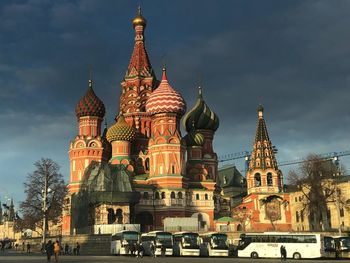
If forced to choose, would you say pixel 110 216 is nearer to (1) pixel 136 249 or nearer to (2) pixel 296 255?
(1) pixel 136 249

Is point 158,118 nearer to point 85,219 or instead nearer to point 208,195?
point 208,195

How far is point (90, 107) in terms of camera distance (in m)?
70.9

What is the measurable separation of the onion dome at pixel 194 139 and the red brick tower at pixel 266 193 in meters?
8.69

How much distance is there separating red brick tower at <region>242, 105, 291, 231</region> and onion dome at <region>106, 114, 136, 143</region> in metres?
18.9

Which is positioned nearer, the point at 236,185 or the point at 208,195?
the point at 208,195

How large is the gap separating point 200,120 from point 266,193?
49.4ft

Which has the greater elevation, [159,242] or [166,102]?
[166,102]

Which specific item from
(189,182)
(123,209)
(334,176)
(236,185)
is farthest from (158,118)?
(236,185)

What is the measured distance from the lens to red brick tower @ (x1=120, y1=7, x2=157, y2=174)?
2884 inches

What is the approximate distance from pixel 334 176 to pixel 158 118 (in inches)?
955

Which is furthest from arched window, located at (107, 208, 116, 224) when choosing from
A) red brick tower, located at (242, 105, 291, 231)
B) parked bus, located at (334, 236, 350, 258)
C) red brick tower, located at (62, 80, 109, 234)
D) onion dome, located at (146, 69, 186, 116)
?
parked bus, located at (334, 236, 350, 258)

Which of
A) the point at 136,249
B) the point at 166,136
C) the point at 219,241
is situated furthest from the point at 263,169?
the point at 136,249

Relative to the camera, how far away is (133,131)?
71188 millimetres

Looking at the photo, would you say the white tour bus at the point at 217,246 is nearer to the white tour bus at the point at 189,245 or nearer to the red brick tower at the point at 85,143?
the white tour bus at the point at 189,245
